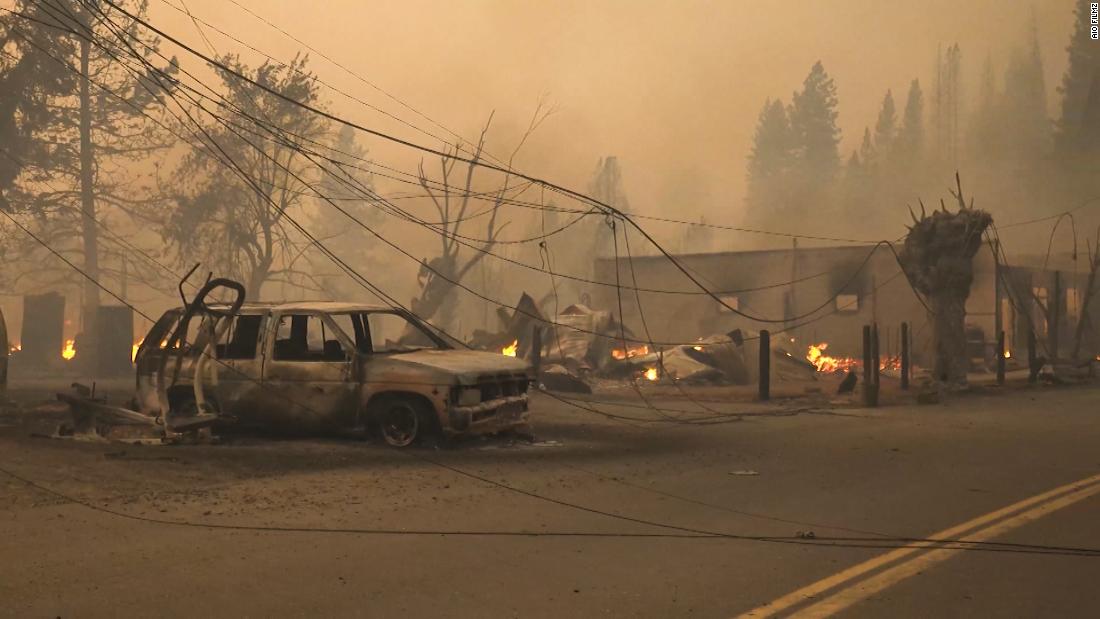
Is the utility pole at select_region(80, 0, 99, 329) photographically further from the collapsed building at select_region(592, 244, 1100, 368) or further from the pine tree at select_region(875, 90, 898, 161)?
the pine tree at select_region(875, 90, 898, 161)

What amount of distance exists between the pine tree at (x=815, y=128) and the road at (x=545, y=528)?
112598mm

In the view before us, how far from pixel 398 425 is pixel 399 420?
6 cm

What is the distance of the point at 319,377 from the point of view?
41.7 feet

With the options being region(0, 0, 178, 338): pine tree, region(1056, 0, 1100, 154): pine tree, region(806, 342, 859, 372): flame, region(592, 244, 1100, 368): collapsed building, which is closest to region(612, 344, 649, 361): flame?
region(592, 244, 1100, 368): collapsed building

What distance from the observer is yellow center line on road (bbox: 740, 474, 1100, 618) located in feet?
18.9

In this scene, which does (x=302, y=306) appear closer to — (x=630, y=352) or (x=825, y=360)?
(x=630, y=352)

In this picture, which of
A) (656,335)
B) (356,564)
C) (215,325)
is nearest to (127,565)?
(356,564)

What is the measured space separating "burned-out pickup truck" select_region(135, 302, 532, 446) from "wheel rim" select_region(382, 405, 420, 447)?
1cm

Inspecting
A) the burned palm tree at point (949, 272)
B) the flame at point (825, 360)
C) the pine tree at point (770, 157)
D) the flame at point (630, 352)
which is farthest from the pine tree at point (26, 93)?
the pine tree at point (770, 157)

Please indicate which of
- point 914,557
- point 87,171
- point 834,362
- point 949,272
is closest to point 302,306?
point 914,557

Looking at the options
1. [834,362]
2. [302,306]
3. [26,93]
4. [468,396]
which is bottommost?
[468,396]

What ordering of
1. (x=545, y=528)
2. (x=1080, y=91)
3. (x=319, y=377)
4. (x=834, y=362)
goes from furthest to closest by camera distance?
(x=1080, y=91), (x=834, y=362), (x=319, y=377), (x=545, y=528)

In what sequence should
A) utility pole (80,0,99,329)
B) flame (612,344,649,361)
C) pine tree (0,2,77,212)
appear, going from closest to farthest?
flame (612,344,649,361) < pine tree (0,2,77,212) < utility pole (80,0,99,329)

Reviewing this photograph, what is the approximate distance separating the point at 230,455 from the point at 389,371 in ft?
6.70
